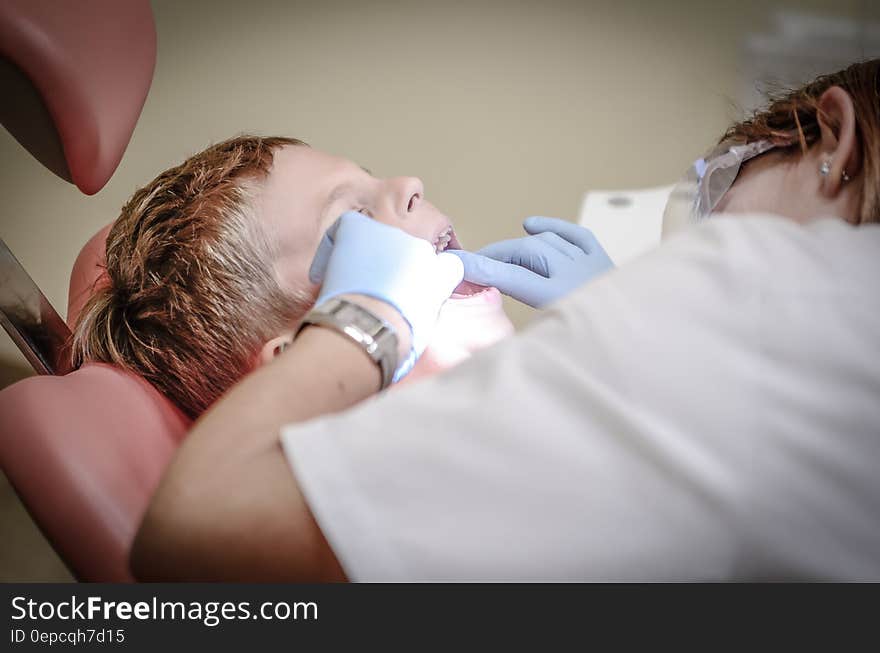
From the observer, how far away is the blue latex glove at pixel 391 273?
0.87 meters

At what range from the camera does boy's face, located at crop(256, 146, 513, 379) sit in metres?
1.14

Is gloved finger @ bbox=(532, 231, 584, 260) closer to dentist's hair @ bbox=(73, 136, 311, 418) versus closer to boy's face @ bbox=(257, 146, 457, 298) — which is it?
boy's face @ bbox=(257, 146, 457, 298)

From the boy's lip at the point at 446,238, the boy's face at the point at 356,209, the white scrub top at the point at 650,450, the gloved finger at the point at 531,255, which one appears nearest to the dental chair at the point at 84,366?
the boy's face at the point at 356,209

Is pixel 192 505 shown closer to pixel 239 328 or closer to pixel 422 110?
pixel 239 328

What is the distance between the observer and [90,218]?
1753 millimetres

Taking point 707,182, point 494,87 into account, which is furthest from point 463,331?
point 494,87

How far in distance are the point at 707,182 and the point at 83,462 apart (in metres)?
1.00

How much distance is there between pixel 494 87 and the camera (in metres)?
2.07

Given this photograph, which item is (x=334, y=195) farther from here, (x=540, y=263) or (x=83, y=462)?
(x=83, y=462)

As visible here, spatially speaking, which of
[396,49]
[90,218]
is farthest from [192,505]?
[396,49]

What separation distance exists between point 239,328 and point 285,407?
1.65 feet

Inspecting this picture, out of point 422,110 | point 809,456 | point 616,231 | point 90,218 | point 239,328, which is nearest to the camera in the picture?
point 809,456

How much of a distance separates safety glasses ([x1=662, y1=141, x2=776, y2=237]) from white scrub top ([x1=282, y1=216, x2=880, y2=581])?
54 centimetres

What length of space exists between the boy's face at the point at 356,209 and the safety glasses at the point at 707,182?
38 cm
